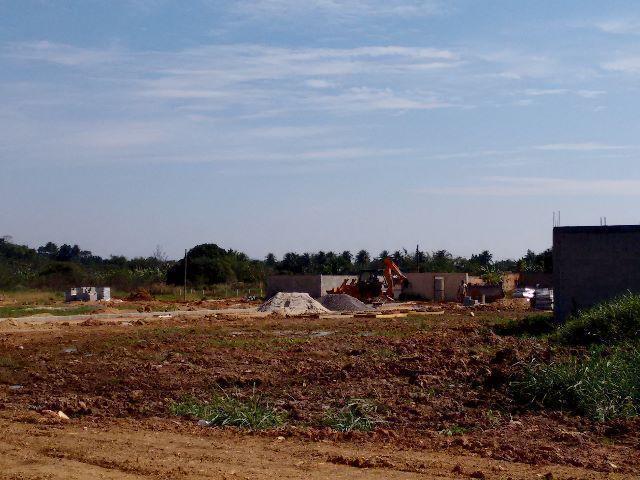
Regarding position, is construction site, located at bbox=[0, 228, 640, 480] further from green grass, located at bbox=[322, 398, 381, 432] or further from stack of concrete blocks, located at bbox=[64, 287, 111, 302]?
stack of concrete blocks, located at bbox=[64, 287, 111, 302]

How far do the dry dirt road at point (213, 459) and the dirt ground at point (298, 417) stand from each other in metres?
0.02

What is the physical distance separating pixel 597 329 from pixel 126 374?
10748 mm

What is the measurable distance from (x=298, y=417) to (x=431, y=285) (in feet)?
168

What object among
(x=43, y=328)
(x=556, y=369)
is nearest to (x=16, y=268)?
(x=43, y=328)

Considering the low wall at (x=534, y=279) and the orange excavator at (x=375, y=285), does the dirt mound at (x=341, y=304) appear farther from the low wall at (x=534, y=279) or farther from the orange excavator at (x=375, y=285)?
the low wall at (x=534, y=279)

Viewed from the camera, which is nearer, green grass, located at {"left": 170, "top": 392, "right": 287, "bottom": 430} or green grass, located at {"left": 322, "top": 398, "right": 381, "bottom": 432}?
green grass, located at {"left": 322, "top": 398, "right": 381, "bottom": 432}

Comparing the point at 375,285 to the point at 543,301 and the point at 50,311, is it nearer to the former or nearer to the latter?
the point at 543,301

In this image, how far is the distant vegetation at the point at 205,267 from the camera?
2936 inches

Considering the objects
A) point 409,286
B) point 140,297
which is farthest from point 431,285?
point 140,297

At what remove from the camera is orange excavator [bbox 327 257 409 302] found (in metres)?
57.1

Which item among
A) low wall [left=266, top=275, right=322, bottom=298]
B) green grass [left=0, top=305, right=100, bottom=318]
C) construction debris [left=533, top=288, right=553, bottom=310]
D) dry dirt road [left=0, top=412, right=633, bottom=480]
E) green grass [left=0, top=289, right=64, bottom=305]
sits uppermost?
low wall [left=266, top=275, right=322, bottom=298]

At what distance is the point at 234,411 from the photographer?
13.2 meters

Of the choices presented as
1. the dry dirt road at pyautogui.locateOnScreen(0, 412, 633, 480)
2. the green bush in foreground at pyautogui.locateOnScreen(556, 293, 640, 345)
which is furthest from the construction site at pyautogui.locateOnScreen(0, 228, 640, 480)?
the green bush in foreground at pyautogui.locateOnScreen(556, 293, 640, 345)

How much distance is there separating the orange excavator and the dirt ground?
33590 mm
